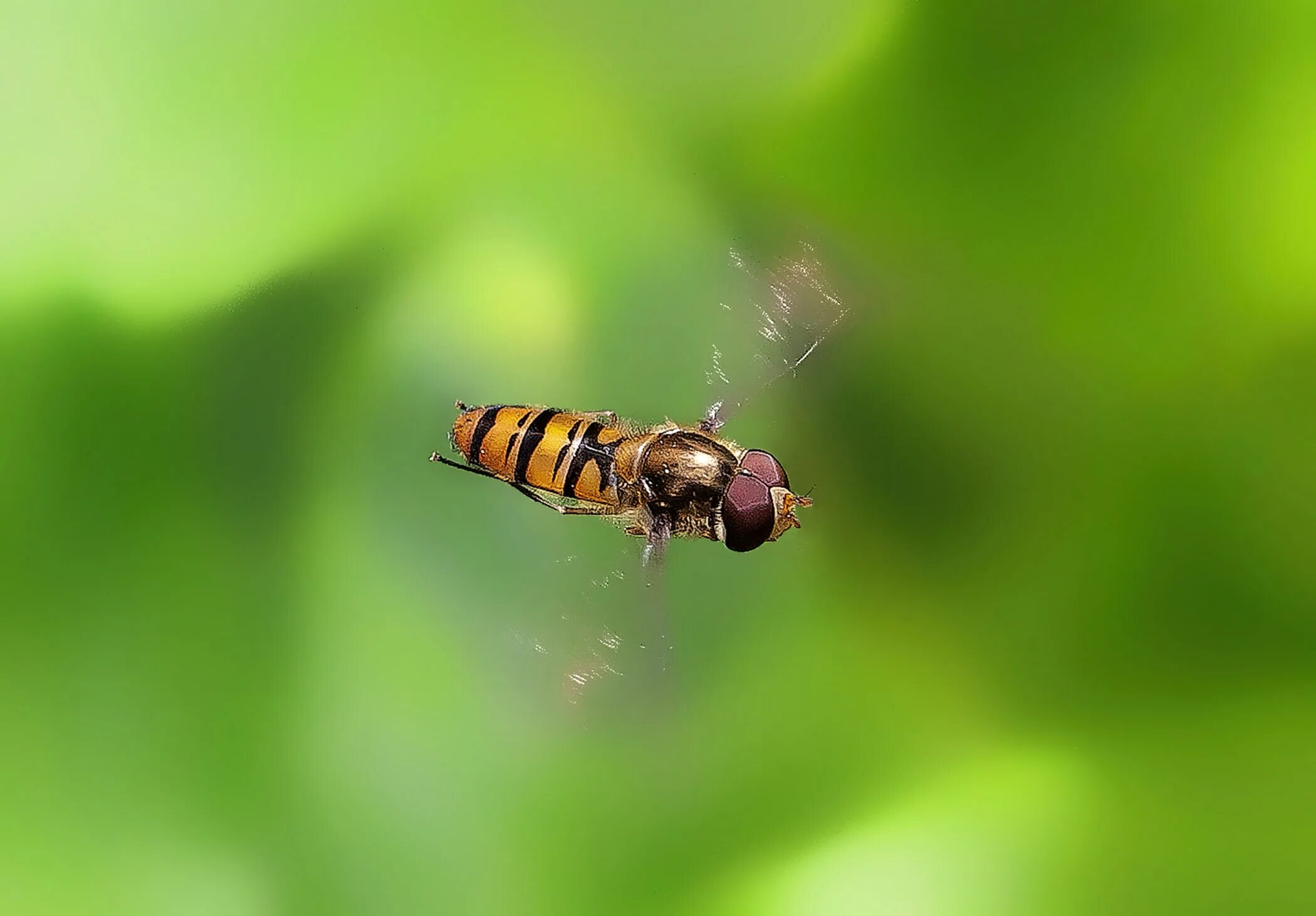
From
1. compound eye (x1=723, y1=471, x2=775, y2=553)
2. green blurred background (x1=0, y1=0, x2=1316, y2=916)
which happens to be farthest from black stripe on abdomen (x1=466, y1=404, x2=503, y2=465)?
compound eye (x1=723, y1=471, x2=775, y2=553)

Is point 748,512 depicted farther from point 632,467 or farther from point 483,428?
point 483,428

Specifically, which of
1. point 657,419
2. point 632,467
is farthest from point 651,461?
point 657,419

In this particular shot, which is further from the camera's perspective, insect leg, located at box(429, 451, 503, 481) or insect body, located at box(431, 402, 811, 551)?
insect leg, located at box(429, 451, 503, 481)

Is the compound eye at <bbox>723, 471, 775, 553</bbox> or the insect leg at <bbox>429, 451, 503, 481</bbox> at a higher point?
the insect leg at <bbox>429, 451, 503, 481</bbox>

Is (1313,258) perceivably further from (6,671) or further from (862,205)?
(6,671)

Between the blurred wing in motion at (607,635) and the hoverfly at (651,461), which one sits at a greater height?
the hoverfly at (651,461)

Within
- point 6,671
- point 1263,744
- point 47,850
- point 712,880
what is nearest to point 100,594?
point 6,671

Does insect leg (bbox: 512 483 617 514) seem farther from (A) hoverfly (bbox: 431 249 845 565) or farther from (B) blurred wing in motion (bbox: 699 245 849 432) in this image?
(B) blurred wing in motion (bbox: 699 245 849 432)

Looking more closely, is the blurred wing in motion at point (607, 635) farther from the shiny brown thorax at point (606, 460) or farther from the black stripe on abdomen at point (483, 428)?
the black stripe on abdomen at point (483, 428)

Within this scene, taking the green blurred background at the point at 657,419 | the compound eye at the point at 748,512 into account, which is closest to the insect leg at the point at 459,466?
the green blurred background at the point at 657,419
